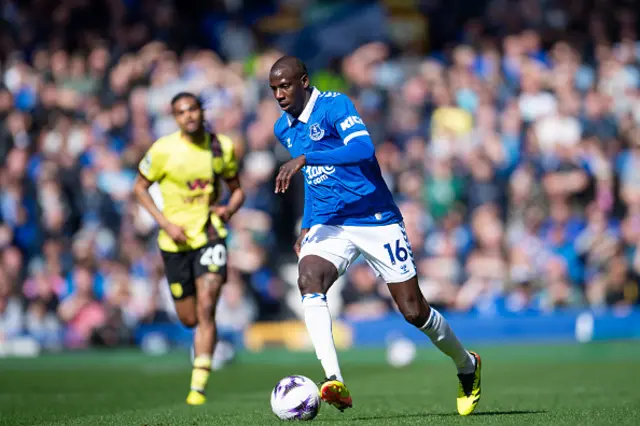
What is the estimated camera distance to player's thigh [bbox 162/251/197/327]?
11.4 m

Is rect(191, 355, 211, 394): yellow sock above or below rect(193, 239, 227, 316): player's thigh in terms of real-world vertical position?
below

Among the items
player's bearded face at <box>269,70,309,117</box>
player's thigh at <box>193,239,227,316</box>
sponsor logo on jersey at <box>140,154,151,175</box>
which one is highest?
player's bearded face at <box>269,70,309,117</box>

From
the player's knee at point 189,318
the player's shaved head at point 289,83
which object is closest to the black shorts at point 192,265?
the player's knee at point 189,318

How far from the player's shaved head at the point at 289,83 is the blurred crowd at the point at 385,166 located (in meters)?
9.71

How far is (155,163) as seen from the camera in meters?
11.4

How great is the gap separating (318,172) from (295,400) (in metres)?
1.76

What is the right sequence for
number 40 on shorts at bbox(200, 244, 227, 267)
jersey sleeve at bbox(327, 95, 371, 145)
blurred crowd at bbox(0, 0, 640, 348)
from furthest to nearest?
blurred crowd at bbox(0, 0, 640, 348), number 40 on shorts at bbox(200, 244, 227, 267), jersey sleeve at bbox(327, 95, 371, 145)

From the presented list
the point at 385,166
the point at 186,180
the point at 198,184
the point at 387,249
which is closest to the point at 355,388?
the point at 198,184

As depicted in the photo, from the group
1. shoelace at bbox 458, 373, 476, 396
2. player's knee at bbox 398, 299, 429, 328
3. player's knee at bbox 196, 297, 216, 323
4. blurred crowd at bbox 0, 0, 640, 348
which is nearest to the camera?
player's knee at bbox 398, 299, 429, 328

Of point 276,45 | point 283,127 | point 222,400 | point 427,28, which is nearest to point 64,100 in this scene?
point 276,45

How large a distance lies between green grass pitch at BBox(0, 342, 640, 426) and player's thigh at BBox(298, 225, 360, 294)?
3.37 feet

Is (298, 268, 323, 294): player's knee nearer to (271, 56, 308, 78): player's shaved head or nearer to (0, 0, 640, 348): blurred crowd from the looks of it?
(271, 56, 308, 78): player's shaved head

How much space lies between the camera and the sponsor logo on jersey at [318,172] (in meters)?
8.57

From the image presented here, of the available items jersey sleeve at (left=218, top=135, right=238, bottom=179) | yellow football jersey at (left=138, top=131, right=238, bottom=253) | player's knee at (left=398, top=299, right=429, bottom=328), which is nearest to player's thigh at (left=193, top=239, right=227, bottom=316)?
yellow football jersey at (left=138, top=131, right=238, bottom=253)
